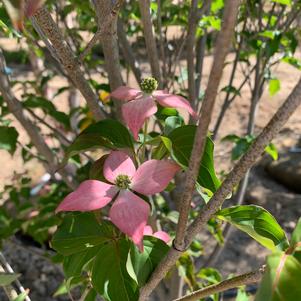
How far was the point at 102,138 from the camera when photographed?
31.4 inches

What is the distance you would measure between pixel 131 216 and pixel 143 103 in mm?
202

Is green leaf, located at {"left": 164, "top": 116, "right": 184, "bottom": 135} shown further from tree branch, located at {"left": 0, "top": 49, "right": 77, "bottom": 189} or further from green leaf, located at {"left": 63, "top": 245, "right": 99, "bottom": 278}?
tree branch, located at {"left": 0, "top": 49, "right": 77, "bottom": 189}

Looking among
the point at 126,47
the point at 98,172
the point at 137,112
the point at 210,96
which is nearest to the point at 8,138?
the point at 126,47

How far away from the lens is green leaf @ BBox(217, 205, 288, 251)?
0.63 m

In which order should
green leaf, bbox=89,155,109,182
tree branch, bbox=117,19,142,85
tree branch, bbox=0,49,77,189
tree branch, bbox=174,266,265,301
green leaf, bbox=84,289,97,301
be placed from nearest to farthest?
1. tree branch, bbox=174,266,265,301
2. green leaf, bbox=89,155,109,182
3. green leaf, bbox=84,289,97,301
4. tree branch, bbox=0,49,77,189
5. tree branch, bbox=117,19,142,85

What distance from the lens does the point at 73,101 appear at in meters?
2.85

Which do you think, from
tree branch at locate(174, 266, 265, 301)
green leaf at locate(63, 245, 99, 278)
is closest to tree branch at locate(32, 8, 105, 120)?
green leaf at locate(63, 245, 99, 278)

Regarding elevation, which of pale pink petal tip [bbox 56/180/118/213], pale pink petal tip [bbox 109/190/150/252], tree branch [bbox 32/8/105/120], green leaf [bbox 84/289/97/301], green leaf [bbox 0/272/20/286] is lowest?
green leaf [bbox 84/289/97/301]

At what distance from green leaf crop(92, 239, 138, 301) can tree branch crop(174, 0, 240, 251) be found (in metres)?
0.19

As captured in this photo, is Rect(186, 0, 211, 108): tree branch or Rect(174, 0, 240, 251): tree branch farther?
Rect(186, 0, 211, 108): tree branch

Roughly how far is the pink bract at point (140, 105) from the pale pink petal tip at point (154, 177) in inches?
2.1

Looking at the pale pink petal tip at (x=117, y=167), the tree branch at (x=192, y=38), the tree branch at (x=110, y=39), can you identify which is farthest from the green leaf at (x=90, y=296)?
the tree branch at (x=192, y=38)

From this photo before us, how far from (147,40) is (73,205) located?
572mm

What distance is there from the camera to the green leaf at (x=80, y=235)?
0.80 metres
